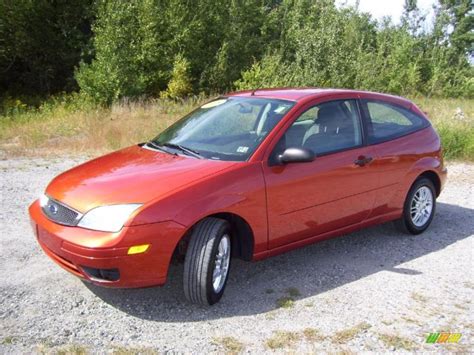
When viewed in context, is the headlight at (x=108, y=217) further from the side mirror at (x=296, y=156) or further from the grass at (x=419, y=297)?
the grass at (x=419, y=297)

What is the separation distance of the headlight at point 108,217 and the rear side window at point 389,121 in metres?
2.66

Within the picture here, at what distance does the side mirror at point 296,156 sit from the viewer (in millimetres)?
3873

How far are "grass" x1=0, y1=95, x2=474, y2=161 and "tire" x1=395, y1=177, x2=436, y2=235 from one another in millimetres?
5061

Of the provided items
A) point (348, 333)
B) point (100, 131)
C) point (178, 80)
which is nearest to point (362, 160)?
point (348, 333)

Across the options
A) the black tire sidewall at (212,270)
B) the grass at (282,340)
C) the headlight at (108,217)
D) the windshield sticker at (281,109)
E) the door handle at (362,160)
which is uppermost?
the windshield sticker at (281,109)

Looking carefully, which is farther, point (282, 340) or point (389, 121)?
point (389, 121)

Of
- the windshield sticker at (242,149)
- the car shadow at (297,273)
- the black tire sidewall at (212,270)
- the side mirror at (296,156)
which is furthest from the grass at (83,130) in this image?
the black tire sidewall at (212,270)

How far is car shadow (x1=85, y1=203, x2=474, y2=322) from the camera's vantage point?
12.0 feet

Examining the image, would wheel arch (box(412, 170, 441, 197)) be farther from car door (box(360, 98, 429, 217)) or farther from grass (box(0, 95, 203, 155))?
grass (box(0, 95, 203, 155))

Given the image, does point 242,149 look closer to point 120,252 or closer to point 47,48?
point 120,252

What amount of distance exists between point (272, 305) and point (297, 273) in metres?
0.68

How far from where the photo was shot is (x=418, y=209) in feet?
17.9

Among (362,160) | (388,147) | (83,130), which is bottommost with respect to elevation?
(83,130)

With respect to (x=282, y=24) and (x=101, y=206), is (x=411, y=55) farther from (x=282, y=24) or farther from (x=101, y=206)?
(x=101, y=206)
